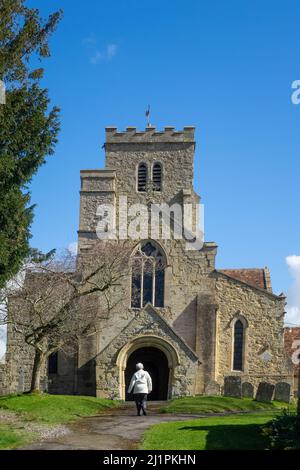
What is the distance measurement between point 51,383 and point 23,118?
23.0m

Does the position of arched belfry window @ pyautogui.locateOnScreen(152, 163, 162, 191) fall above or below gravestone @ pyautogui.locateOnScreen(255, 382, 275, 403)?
above

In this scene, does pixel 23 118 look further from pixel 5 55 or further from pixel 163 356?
pixel 163 356

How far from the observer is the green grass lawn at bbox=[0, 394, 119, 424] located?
21312 mm

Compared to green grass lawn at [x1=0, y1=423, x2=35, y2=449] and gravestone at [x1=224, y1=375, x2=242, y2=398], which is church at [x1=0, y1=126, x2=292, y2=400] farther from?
green grass lawn at [x1=0, y1=423, x2=35, y2=449]

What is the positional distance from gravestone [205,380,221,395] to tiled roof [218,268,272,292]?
8059mm

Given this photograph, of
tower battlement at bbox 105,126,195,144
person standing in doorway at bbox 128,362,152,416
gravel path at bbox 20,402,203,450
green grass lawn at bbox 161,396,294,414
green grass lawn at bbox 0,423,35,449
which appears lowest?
green grass lawn at bbox 161,396,294,414

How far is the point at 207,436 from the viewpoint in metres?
15.4

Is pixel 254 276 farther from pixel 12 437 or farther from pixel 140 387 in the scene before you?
pixel 12 437

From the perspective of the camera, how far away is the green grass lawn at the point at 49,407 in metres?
21.3

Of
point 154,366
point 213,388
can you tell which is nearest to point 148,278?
point 154,366

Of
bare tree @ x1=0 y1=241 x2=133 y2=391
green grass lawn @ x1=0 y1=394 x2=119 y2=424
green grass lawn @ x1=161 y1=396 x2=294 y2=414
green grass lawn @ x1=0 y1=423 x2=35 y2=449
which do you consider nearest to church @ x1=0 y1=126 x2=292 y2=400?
bare tree @ x1=0 y1=241 x2=133 y2=391

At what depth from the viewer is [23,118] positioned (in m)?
19.4

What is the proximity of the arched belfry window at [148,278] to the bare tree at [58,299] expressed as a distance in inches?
43.4
